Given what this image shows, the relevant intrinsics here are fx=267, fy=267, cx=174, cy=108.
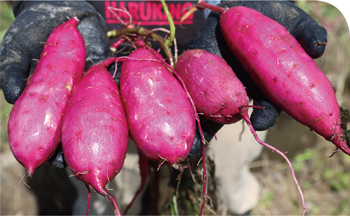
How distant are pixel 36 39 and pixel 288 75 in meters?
1.14

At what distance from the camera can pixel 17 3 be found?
5.32 ft

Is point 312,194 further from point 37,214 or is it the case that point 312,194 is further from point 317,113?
point 37,214

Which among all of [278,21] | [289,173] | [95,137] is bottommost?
[289,173]

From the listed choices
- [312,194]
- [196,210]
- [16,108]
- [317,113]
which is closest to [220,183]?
[196,210]

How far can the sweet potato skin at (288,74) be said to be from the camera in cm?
101

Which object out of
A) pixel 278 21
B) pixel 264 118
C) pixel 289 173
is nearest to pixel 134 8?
pixel 278 21

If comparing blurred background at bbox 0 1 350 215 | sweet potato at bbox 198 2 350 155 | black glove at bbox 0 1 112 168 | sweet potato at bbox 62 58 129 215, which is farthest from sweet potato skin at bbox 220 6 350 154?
blurred background at bbox 0 1 350 215

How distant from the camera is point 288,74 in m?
1.05

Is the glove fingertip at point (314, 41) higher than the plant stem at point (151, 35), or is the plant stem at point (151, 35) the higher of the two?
the glove fingertip at point (314, 41)

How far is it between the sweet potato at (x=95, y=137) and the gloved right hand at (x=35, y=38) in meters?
0.29

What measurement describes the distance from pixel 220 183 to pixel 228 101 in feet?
3.89

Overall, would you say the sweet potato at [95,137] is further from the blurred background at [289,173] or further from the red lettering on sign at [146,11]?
the blurred background at [289,173]

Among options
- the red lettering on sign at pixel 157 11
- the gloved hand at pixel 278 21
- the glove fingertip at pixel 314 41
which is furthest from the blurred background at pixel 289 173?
the red lettering on sign at pixel 157 11

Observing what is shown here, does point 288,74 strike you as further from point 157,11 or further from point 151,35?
point 157,11
